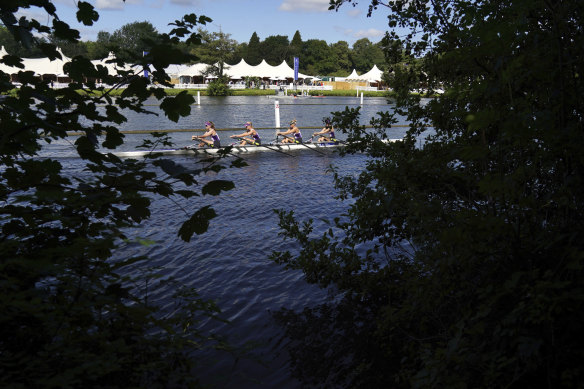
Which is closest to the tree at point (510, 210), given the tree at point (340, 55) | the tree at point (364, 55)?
the tree at point (340, 55)

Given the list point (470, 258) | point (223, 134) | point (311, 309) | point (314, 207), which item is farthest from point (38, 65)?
point (470, 258)

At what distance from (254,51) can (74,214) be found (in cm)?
A: 13525

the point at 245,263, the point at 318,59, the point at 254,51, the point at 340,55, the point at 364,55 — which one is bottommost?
the point at 245,263

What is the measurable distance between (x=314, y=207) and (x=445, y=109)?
8.76 m

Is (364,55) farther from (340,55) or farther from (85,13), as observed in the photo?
(85,13)

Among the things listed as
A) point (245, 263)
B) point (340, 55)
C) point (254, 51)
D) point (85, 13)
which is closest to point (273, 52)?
point (254, 51)

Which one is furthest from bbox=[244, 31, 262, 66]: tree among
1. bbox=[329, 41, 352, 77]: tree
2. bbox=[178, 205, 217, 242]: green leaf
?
bbox=[178, 205, 217, 242]: green leaf

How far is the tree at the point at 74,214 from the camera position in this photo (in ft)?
9.52

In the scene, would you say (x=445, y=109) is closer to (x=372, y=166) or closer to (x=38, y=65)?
(x=372, y=166)

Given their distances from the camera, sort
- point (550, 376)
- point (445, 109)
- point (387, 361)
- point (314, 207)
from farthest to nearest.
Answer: point (314, 207) < point (387, 361) < point (445, 109) < point (550, 376)

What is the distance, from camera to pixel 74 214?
141 inches

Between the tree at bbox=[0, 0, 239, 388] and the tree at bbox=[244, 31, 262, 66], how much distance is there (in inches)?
5185

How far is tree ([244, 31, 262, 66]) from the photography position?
130m

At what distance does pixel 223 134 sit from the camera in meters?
30.4
